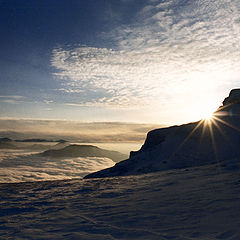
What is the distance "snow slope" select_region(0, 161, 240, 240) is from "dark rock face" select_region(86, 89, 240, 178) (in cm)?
1330

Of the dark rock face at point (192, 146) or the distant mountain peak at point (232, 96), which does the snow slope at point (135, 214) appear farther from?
the distant mountain peak at point (232, 96)

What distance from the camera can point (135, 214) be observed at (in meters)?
7.75

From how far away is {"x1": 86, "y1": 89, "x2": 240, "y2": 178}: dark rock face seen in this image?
24.3 metres

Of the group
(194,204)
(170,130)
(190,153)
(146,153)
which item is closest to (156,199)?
(194,204)

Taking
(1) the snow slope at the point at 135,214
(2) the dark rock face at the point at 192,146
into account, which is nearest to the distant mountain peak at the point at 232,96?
(2) the dark rock face at the point at 192,146

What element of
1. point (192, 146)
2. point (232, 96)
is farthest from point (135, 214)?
point (232, 96)

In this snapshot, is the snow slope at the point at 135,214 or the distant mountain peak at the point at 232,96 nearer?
the snow slope at the point at 135,214

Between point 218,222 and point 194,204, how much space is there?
74.3 inches

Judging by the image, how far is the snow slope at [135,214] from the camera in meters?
6.12

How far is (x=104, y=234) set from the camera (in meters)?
6.25

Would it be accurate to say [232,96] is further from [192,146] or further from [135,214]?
[135,214]

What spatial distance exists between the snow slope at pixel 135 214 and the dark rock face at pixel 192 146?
43.6ft

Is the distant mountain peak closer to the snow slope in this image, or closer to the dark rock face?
the dark rock face

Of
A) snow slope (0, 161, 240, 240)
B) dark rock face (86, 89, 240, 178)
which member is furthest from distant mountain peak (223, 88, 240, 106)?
snow slope (0, 161, 240, 240)
